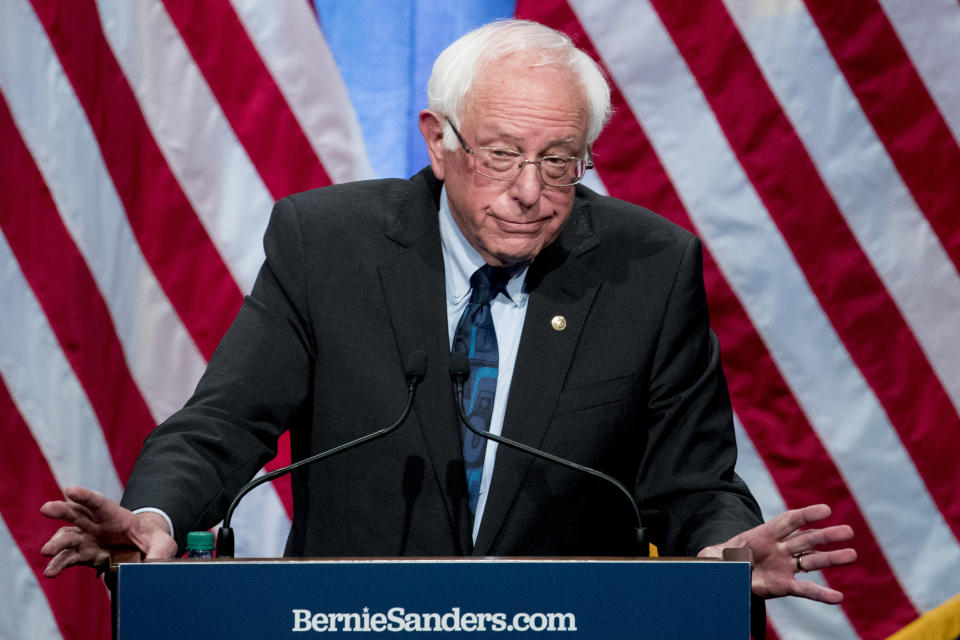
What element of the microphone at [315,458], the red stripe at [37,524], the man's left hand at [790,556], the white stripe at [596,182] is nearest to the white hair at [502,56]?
the microphone at [315,458]

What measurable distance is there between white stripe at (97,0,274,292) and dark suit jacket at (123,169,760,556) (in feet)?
3.34

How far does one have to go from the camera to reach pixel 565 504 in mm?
1820

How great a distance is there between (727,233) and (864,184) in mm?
375

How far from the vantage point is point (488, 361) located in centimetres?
186

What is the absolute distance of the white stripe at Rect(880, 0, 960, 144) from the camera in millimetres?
2863

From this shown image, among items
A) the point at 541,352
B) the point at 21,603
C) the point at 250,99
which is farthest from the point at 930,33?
the point at 21,603

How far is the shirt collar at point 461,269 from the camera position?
194 cm

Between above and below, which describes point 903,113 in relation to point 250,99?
below

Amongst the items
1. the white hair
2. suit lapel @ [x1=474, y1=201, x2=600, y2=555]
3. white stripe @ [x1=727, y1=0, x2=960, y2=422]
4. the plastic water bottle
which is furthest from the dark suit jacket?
white stripe @ [x1=727, y1=0, x2=960, y2=422]

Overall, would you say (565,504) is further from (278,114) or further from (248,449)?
(278,114)

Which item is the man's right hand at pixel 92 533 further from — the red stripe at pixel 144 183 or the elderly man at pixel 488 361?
the red stripe at pixel 144 183

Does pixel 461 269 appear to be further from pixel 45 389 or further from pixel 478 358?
pixel 45 389

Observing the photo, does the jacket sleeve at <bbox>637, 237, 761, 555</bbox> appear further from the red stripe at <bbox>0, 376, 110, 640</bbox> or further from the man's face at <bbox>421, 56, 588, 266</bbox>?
the red stripe at <bbox>0, 376, 110, 640</bbox>

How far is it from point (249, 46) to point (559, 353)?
157 centimetres
